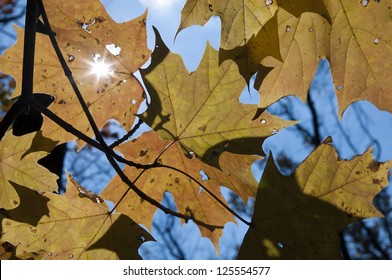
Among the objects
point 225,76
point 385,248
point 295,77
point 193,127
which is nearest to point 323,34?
point 295,77

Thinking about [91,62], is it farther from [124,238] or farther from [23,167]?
[124,238]

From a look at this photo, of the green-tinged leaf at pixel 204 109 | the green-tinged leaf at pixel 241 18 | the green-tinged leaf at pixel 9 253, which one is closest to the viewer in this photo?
the green-tinged leaf at pixel 241 18

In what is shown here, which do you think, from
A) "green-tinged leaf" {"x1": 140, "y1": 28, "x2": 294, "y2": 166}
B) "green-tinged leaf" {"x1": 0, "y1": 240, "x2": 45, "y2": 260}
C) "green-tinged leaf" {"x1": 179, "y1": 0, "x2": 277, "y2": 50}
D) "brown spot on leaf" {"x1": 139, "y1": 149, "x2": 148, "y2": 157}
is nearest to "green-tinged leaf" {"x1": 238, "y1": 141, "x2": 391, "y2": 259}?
"green-tinged leaf" {"x1": 140, "y1": 28, "x2": 294, "y2": 166}

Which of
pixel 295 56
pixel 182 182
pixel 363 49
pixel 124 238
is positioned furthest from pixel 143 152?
pixel 363 49

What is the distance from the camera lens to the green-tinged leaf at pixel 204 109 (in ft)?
3.28

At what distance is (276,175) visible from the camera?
893 mm

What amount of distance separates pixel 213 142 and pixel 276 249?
251mm

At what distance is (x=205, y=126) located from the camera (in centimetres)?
103

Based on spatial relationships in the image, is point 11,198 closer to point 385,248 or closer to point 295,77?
point 295,77

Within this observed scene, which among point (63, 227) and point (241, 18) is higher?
point (241, 18)

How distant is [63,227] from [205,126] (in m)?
0.39

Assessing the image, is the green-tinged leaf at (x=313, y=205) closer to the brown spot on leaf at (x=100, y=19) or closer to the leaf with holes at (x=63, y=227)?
the leaf with holes at (x=63, y=227)

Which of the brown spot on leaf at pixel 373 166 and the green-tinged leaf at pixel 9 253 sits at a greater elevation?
the brown spot on leaf at pixel 373 166

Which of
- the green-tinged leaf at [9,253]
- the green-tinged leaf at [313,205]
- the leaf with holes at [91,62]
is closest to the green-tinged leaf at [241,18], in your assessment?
the green-tinged leaf at [313,205]
